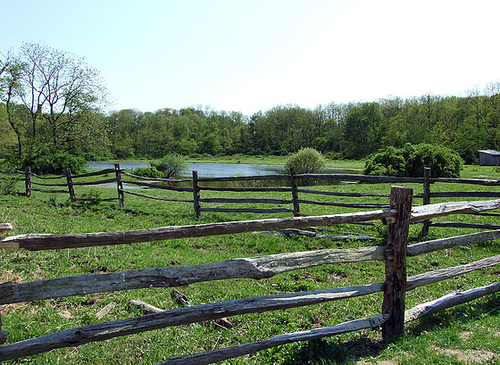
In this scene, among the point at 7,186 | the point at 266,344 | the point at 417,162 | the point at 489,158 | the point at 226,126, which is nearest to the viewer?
the point at 266,344

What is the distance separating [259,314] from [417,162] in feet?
63.8

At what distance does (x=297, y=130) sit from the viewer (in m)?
91.3

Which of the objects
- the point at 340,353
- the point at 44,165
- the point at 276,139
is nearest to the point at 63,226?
the point at 340,353

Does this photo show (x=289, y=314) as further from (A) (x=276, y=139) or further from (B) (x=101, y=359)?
(A) (x=276, y=139)

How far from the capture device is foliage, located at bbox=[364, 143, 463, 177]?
779 inches

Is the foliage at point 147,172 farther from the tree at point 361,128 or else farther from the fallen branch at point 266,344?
the tree at point 361,128

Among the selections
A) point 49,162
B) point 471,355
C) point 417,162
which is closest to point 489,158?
point 417,162

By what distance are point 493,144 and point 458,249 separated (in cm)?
4507

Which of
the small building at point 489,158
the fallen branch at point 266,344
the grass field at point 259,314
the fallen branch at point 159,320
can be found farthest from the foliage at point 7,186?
the small building at point 489,158

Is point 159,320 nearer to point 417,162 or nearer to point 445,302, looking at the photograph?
point 445,302

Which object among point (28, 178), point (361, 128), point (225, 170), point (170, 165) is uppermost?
point (361, 128)

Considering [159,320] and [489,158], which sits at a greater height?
[159,320]

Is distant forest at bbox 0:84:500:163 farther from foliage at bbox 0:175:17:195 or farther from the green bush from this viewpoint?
the green bush

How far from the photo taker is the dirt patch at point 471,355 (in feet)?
9.54
